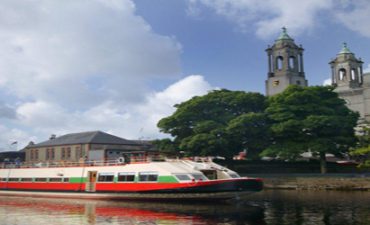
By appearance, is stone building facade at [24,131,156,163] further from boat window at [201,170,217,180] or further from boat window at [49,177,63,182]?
boat window at [201,170,217,180]

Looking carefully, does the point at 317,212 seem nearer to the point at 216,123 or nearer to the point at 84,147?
the point at 216,123

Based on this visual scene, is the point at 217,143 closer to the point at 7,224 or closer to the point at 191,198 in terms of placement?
the point at 191,198

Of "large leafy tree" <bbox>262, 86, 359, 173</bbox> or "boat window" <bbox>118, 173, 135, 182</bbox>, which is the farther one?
"large leafy tree" <bbox>262, 86, 359, 173</bbox>

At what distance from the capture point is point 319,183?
184 feet

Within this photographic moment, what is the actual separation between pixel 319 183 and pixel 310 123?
356 inches

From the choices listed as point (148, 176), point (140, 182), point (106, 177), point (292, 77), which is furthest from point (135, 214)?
point (292, 77)

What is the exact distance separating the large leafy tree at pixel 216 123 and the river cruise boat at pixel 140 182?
20.3 m

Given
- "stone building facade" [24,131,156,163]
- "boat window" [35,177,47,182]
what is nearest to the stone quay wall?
"boat window" [35,177,47,182]

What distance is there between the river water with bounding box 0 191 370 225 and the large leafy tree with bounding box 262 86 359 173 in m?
22.4

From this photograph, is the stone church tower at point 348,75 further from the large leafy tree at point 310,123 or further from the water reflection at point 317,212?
the water reflection at point 317,212

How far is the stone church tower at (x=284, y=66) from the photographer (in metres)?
101

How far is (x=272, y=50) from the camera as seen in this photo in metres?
104

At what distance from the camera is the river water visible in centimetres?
2773

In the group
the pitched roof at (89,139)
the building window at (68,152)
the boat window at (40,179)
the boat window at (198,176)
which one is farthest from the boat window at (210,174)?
the building window at (68,152)
